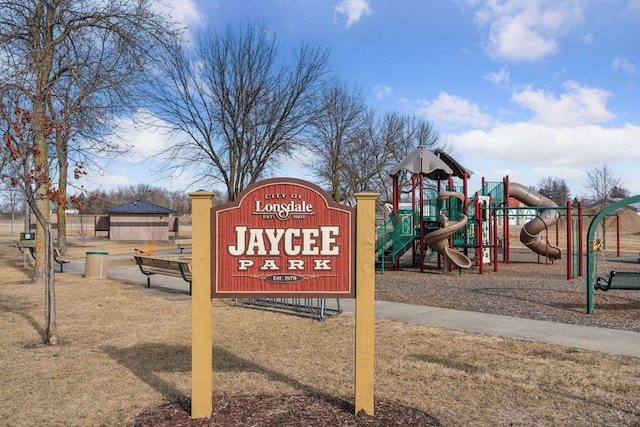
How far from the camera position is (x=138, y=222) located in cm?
4100

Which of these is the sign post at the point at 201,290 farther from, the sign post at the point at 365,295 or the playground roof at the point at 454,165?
the playground roof at the point at 454,165

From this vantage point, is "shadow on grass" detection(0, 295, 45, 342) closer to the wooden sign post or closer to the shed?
the wooden sign post

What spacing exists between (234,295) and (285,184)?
1075 millimetres

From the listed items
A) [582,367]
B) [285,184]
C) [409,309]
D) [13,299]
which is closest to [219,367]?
[285,184]

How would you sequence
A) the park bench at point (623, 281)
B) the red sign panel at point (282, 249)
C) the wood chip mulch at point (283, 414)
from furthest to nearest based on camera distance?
the park bench at point (623, 281)
the red sign panel at point (282, 249)
the wood chip mulch at point (283, 414)

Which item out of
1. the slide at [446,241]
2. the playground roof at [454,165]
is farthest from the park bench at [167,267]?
the playground roof at [454,165]

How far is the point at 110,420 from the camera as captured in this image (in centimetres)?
444

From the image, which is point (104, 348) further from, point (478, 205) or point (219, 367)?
point (478, 205)

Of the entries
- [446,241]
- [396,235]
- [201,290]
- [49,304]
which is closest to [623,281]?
[201,290]

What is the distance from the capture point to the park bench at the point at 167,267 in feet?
38.3

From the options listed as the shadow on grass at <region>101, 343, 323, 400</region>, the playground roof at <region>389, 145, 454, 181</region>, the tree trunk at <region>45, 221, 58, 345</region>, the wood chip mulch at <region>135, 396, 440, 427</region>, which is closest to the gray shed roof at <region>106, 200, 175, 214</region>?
the playground roof at <region>389, 145, 454, 181</region>

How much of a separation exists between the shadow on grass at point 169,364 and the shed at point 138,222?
35.5 m

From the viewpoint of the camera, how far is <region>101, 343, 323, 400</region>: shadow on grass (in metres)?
5.32

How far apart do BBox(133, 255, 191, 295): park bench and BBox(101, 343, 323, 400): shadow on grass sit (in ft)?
15.2
